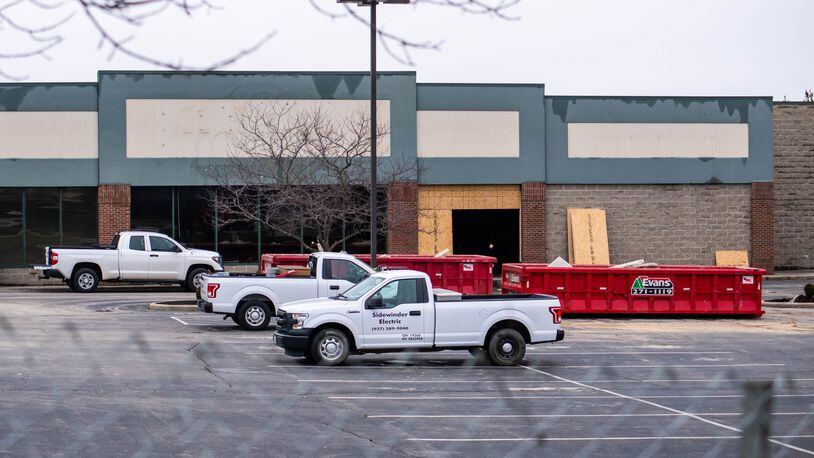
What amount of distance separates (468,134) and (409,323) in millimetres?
25664

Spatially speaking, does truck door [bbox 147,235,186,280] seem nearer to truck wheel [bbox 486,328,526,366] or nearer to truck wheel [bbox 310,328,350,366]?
truck wheel [bbox 310,328,350,366]

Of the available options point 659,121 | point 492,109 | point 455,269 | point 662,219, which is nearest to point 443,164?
point 492,109

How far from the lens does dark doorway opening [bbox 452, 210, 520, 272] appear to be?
1724 inches

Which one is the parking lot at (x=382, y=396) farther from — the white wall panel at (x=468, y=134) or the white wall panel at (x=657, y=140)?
the white wall panel at (x=657, y=140)

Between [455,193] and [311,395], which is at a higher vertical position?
[455,193]

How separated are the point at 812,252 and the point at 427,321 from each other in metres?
36.7

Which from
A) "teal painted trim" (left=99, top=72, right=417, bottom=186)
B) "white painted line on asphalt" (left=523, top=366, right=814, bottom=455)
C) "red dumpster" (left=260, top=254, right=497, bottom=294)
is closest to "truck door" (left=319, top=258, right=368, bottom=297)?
"white painted line on asphalt" (left=523, top=366, right=814, bottom=455)

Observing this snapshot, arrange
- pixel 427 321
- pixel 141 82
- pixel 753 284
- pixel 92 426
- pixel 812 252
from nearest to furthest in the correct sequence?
1. pixel 92 426
2. pixel 427 321
3. pixel 753 284
4. pixel 141 82
5. pixel 812 252

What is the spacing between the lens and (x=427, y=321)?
711 inches

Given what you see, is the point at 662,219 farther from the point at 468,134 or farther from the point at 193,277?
the point at 193,277

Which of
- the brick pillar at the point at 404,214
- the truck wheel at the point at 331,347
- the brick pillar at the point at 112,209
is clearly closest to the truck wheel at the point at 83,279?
the brick pillar at the point at 112,209

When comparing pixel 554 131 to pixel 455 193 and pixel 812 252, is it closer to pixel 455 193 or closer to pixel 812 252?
pixel 455 193

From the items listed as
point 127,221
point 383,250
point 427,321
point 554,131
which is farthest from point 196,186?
point 427,321

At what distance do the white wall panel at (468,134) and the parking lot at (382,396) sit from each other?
19.5 metres
